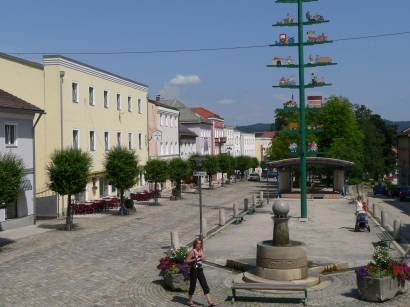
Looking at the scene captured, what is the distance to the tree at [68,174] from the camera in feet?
90.1

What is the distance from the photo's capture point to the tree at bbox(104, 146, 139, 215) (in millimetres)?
34219

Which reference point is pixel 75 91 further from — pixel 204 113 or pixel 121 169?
pixel 204 113

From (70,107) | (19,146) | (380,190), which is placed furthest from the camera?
(380,190)

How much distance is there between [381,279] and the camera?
12742 mm

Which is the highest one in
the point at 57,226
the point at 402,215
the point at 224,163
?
the point at 224,163

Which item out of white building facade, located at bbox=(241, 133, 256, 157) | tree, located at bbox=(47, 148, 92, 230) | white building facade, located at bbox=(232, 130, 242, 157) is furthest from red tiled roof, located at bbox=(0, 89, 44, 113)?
white building facade, located at bbox=(241, 133, 256, 157)

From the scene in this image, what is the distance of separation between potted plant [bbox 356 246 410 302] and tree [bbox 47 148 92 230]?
58.2ft

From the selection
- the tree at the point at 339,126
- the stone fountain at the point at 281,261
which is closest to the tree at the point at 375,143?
the tree at the point at 339,126

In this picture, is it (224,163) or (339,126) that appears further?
(224,163)

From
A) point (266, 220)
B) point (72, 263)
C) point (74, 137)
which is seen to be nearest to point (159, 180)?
point (74, 137)

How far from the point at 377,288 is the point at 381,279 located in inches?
8.9

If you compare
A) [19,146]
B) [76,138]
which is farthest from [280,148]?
[19,146]

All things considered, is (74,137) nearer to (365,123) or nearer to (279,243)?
(279,243)

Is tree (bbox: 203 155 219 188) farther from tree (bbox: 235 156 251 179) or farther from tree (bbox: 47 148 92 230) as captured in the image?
tree (bbox: 47 148 92 230)
